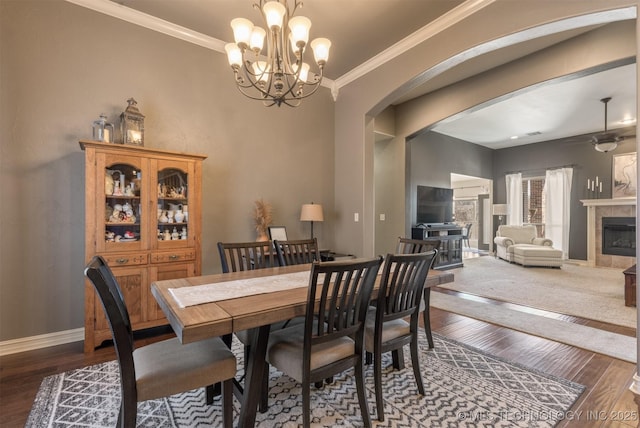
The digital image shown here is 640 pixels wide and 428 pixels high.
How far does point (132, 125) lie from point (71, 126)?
525 mm

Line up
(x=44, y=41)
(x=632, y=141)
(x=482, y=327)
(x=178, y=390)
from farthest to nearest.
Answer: (x=632, y=141) < (x=482, y=327) < (x=44, y=41) < (x=178, y=390)

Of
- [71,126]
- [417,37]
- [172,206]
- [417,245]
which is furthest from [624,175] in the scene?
[71,126]

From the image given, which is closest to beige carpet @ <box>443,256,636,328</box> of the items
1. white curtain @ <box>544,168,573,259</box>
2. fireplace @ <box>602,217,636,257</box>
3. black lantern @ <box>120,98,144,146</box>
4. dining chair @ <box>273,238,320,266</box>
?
fireplace @ <box>602,217,636,257</box>

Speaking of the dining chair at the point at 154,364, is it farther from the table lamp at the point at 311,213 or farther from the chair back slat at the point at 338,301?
the table lamp at the point at 311,213

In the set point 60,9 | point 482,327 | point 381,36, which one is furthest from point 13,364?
point 381,36

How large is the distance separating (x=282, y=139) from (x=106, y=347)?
9.82 ft

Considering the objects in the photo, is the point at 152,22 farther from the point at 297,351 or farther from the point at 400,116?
the point at 400,116

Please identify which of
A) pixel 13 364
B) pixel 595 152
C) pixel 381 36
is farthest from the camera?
pixel 595 152

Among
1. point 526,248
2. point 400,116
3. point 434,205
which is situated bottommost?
point 526,248

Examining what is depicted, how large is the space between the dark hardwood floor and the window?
5820mm

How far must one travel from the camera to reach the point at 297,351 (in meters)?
1.52

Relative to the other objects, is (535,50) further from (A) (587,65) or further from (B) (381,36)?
(B) (381,36)

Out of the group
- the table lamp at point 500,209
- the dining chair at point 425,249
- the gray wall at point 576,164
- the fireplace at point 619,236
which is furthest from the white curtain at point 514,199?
the dining chair at point 425,249

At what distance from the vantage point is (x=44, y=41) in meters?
2.57
